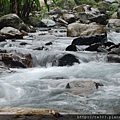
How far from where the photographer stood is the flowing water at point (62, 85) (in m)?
4.04

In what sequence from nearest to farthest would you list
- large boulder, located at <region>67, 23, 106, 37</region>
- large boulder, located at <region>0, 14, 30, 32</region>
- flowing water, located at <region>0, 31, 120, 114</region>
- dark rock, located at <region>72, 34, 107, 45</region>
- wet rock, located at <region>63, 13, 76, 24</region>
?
flowing water, located at <region>0, 31, 120, 114</region>, dark rock, located at <region>72, 34, 107, 45</region>, large boulder, located at <region>67, 23, 106, 37</region>, large boulder, located at <region>0, 14, 30, 32</region>, wet rock, located at <region>63, 13, 76, 24</region>

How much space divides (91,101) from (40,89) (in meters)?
1.32

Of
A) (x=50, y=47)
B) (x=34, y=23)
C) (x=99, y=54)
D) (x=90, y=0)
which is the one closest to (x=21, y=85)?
(x=99, y=54)

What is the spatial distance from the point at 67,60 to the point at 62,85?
2435 millimetres

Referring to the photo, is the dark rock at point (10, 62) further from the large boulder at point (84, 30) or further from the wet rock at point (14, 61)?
the large boulder at point (84, 30)

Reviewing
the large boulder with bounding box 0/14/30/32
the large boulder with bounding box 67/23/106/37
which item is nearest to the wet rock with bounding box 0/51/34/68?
the large boulder with bounding box 67/23/106/37

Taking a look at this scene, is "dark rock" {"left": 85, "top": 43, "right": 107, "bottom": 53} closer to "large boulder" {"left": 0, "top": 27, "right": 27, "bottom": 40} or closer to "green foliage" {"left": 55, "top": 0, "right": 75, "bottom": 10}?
"large boulder" {"left": 0, "top": 27, "right": 27, "bottom": 40}

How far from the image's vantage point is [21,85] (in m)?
5.53

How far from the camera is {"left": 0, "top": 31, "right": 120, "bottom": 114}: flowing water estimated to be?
4.04m

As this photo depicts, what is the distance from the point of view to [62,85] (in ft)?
17.3

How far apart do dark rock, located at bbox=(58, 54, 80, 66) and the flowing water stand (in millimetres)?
172

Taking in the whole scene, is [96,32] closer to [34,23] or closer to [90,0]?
A: [34,23]

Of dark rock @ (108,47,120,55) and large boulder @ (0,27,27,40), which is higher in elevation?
large boulder @ (0,27,27,40)

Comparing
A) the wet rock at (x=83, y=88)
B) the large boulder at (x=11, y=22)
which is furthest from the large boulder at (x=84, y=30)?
the wet rock at (x=83, y=88)
